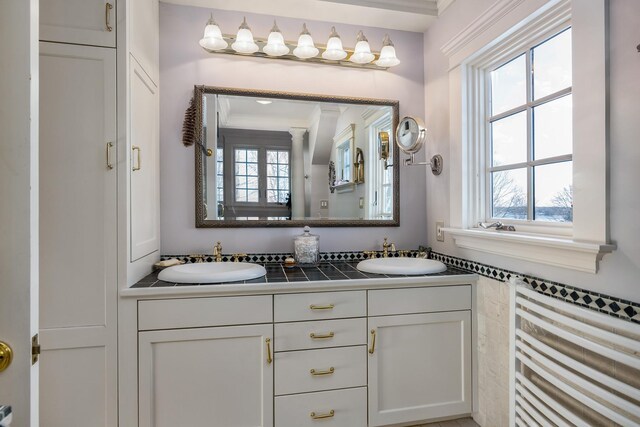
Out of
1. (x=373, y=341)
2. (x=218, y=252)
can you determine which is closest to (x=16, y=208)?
(x=218, y=252)

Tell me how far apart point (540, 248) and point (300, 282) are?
3.21 feet

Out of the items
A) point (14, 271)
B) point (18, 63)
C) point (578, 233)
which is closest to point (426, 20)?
Answer: point (578, 233)

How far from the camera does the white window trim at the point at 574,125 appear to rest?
1.07m

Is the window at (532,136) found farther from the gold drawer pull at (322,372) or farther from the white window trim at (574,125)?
the gold drawer pull at (322,372)

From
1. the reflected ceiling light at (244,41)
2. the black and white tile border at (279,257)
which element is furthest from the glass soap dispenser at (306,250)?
the reflected ceiling light at (244,41)

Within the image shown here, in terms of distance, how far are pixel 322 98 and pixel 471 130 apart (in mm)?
886

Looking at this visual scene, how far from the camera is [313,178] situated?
6.77 ft

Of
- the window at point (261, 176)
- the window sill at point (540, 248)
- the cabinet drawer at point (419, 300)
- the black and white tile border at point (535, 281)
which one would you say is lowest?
the cabinet drawer at point (419, 300)

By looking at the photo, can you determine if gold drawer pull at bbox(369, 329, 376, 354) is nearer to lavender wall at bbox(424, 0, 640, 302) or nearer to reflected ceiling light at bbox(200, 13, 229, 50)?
lavender wall at bbox(424, 0, 640, 302)

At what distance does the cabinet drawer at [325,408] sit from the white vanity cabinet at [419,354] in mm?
64

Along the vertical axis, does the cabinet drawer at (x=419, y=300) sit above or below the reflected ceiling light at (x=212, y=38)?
below

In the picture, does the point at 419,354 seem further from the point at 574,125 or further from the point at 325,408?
the point at 574,125

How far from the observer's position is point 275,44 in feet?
6.18

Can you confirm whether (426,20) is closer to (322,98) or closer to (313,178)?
(322,98)
